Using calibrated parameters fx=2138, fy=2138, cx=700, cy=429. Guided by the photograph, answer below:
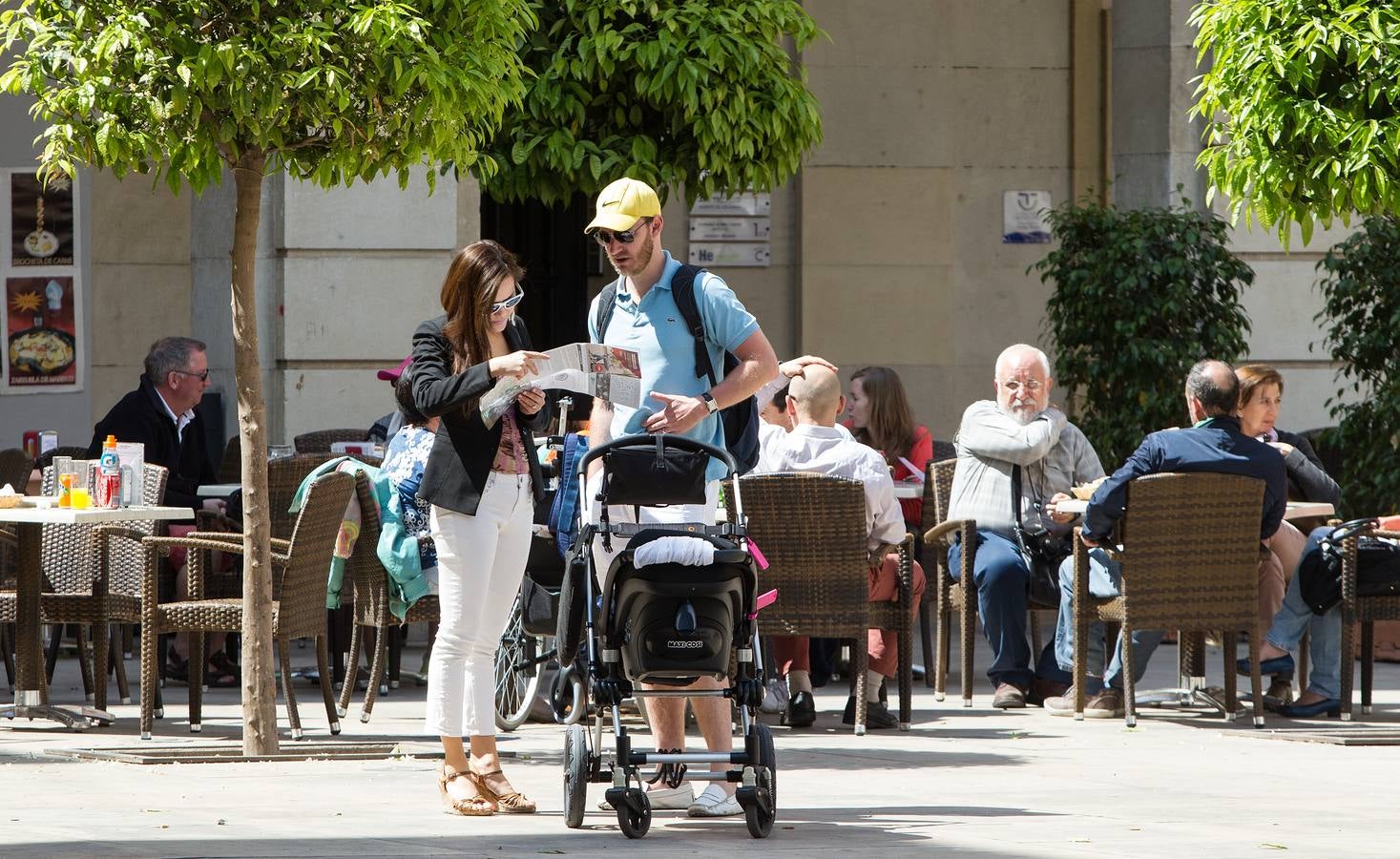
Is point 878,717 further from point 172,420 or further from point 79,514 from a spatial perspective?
point 172,420

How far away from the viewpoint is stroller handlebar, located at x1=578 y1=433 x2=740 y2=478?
19.6ft

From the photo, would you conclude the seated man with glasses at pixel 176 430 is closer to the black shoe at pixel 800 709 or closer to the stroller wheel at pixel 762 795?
the black shoe at pixel 800 709

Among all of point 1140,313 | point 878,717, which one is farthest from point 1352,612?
point 1140,313

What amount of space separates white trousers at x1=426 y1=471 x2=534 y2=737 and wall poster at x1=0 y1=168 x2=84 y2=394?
818 centimetres

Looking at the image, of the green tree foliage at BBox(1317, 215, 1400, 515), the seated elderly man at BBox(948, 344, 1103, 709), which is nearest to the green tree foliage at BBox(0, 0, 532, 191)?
the seated elderly man at BBox(948, 344, 1103, 709)

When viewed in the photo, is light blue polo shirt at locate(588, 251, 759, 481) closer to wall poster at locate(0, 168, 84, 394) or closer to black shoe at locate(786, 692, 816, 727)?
black shoe at locate(786, 692, 816, 727)

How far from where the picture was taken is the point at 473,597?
637 cm

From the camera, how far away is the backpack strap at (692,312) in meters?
6.46

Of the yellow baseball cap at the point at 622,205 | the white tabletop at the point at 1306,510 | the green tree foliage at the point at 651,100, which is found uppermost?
the green tree foliage at the point at 651,100

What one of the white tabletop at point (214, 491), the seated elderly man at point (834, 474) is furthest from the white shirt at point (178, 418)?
the seated elderly man at point (834, 474)

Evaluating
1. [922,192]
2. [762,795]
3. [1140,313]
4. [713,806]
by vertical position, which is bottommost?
[713,806]

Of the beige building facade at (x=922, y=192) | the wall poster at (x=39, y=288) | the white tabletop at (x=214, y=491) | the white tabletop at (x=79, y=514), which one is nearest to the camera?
the white tabletop at (x=79, y=514)

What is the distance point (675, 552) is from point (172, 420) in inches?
208

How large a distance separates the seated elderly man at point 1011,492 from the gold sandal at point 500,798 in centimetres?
383
